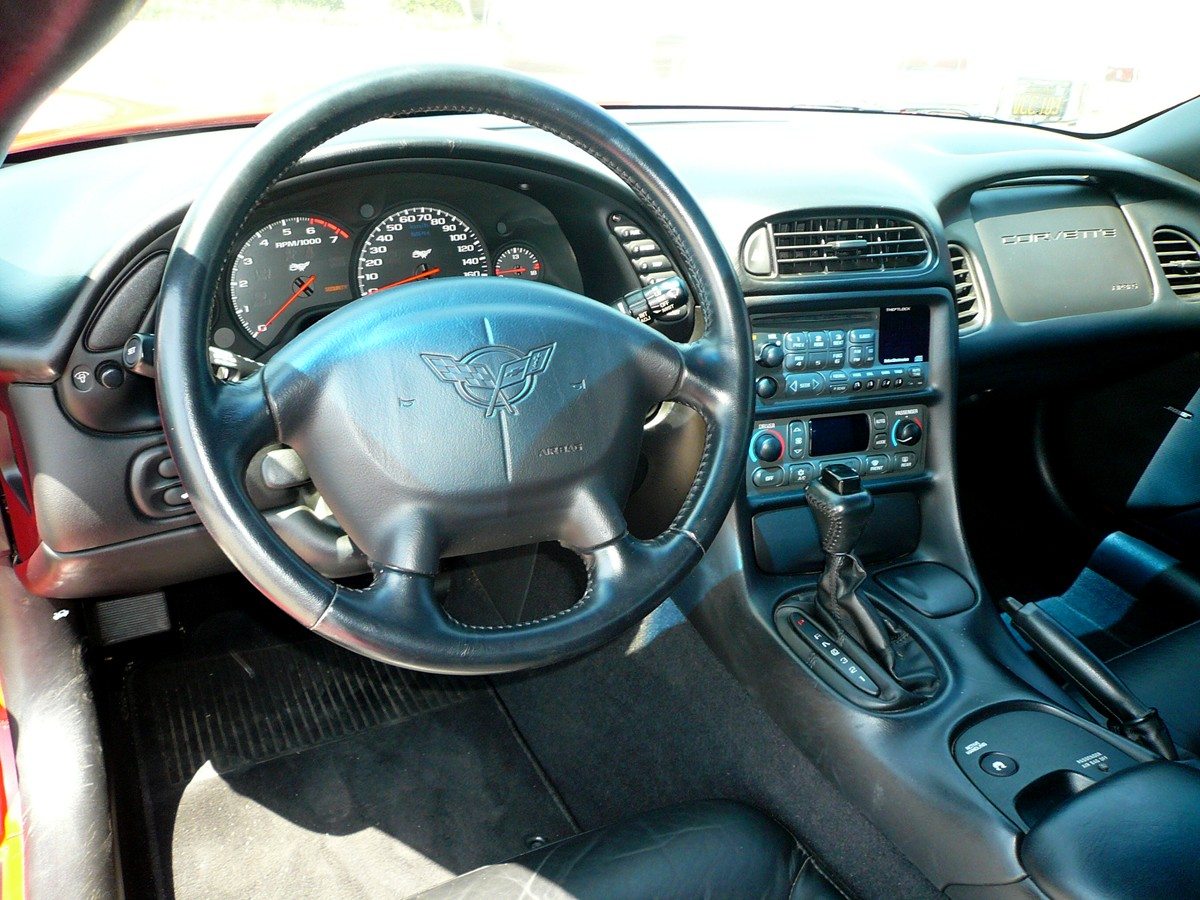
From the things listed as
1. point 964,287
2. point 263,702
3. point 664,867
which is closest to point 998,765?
point 664,867

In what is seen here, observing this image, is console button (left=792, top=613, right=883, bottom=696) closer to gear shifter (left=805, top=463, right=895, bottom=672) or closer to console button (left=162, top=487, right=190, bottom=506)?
gear shifter (left=805, top=463, right=895, bottom=672)

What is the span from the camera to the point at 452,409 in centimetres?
111

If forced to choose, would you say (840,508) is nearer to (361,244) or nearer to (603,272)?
(603,272)

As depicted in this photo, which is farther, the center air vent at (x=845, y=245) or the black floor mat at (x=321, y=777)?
the black floor mat at (x=321, y=777)

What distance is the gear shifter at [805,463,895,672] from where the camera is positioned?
1506 mm

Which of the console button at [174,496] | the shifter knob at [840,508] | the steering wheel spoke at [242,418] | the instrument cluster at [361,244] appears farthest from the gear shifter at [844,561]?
the console button at [174,496]

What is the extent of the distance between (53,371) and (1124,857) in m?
1.41

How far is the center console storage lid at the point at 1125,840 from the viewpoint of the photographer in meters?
1.11

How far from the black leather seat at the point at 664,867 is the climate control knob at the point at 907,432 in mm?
774

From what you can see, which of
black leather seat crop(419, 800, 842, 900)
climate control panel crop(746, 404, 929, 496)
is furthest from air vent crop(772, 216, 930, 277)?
black leather seat crop(419, 800, 842, 900)

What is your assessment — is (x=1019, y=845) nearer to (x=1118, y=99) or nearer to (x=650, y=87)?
(x=650, y=87)

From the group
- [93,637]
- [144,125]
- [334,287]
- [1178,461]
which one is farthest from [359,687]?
[1178,461]

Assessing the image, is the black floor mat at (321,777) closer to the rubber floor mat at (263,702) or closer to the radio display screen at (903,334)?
the rubber floor mat at (263,702)

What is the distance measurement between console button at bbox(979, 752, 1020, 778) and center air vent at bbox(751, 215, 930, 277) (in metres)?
0.82
